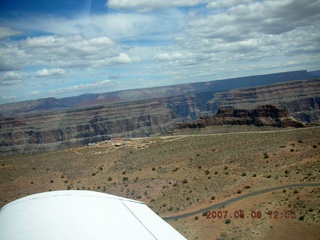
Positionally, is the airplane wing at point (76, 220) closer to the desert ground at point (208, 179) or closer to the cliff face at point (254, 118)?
the desert ground at point (208, 179)

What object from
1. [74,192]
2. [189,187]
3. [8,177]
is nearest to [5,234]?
[74,192]

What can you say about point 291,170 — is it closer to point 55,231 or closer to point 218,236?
point 218,236

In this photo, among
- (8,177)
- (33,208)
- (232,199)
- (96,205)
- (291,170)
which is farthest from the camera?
(8,177)

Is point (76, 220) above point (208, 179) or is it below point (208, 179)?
above

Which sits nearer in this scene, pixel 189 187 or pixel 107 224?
pixel 107 224
